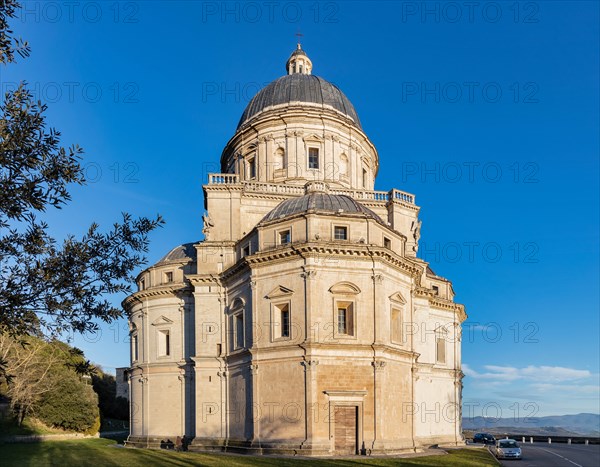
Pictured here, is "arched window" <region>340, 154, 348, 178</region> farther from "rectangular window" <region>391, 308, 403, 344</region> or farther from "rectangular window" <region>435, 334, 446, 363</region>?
"rectangular window" <region>435, 334, 446, 363</region>

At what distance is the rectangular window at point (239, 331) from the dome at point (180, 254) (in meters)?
8.54

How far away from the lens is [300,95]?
4397cm

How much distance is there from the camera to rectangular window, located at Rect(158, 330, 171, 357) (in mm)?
36894

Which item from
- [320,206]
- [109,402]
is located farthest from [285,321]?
[109,402]

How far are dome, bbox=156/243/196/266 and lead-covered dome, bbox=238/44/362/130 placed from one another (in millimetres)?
12863

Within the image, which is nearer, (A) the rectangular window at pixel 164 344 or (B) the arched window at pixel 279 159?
(A) the rectangular window at pixel 164 344

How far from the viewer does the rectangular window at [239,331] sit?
1233 inches

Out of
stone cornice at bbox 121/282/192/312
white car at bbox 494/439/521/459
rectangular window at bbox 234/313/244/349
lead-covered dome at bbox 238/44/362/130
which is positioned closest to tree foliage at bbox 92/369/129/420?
stone cornice at bbox 121/282/192/312

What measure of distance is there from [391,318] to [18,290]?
2357cm

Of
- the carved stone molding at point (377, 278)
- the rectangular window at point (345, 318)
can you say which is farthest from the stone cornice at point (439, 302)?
the rectangular window at point (345, 318)

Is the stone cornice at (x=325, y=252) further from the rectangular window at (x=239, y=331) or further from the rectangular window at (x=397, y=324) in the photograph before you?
the rectangular window at (x=239, y=331)

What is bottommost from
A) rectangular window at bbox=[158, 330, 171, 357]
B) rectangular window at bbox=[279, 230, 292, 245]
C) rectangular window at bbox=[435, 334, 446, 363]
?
rectangular window at bbox=[435, 334, 446, 363]

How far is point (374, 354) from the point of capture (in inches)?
1089

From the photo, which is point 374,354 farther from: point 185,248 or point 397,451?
point 185,248
